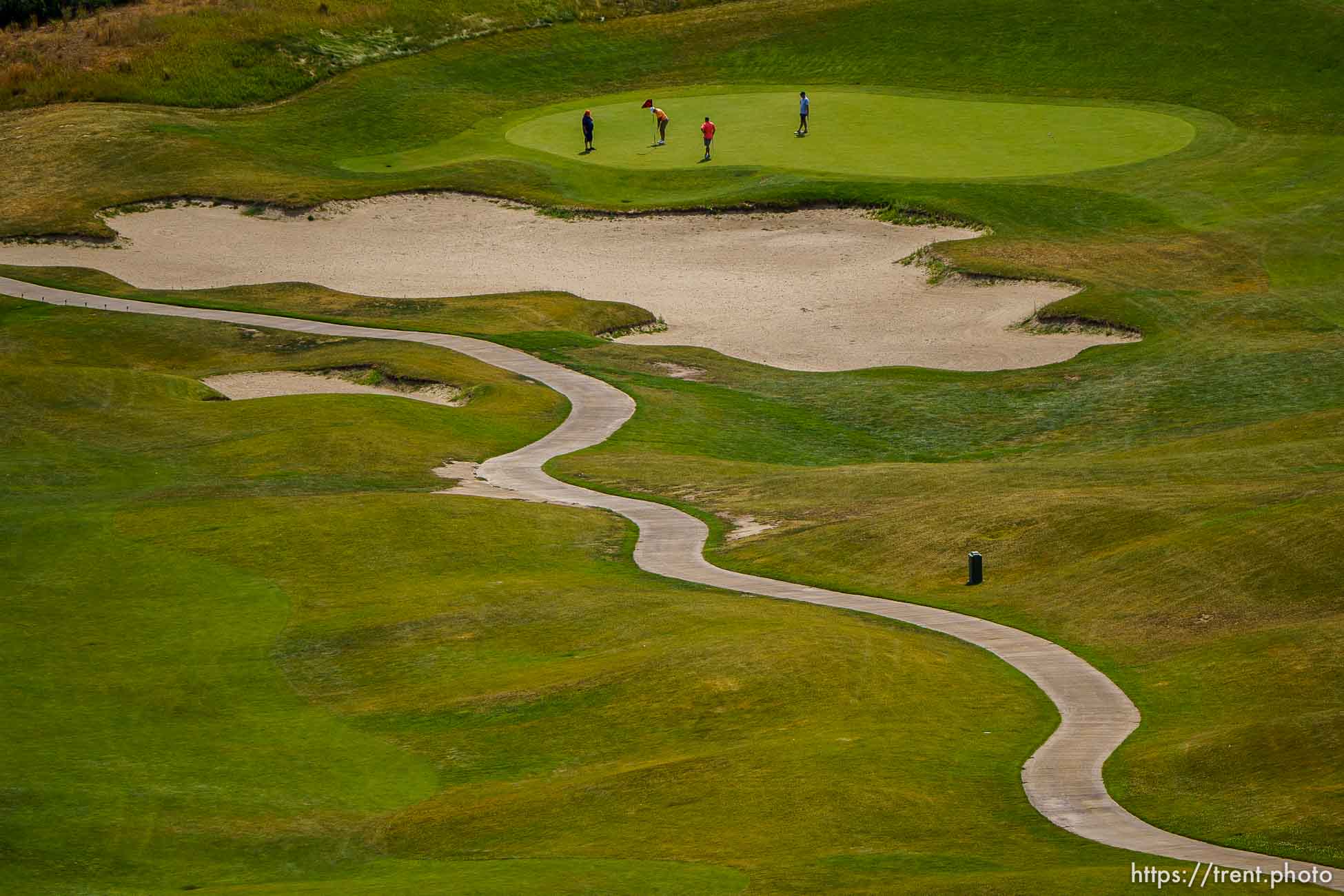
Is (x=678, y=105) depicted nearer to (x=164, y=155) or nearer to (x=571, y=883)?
(x=164, y=155)

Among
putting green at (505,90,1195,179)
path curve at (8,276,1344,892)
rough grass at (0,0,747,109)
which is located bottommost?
path curve at (8,276,1344,892)

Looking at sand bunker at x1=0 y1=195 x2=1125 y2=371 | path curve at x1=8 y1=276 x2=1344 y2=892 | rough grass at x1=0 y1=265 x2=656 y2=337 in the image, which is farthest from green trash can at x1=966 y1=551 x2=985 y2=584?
rough grass at x1=0 y1=265 x2=656 y2=337

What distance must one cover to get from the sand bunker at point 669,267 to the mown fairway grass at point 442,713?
2304cm

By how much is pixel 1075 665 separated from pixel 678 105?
60158mm

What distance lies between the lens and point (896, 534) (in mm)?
33438

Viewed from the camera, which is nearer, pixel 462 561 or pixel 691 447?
pixel 462 561

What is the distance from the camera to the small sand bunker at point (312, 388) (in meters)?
49.0

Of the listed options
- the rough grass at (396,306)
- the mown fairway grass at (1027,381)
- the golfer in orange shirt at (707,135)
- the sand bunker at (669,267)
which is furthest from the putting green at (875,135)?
the rough grass at (396,306)

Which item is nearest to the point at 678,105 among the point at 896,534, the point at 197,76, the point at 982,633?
the point at 197,76

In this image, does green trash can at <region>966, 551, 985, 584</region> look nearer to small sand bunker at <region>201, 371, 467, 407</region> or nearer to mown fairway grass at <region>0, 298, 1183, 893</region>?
mown fairway grass at <region>0, 298, 1183, 893</region>

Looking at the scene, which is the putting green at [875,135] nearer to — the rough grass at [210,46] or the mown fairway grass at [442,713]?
the rough grass at [210,46]

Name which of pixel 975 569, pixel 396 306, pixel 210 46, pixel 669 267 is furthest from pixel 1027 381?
pixel 210 46

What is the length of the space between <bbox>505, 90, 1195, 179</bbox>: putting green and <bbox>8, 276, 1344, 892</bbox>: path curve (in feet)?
73.6

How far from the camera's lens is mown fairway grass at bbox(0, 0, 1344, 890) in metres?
20.9
